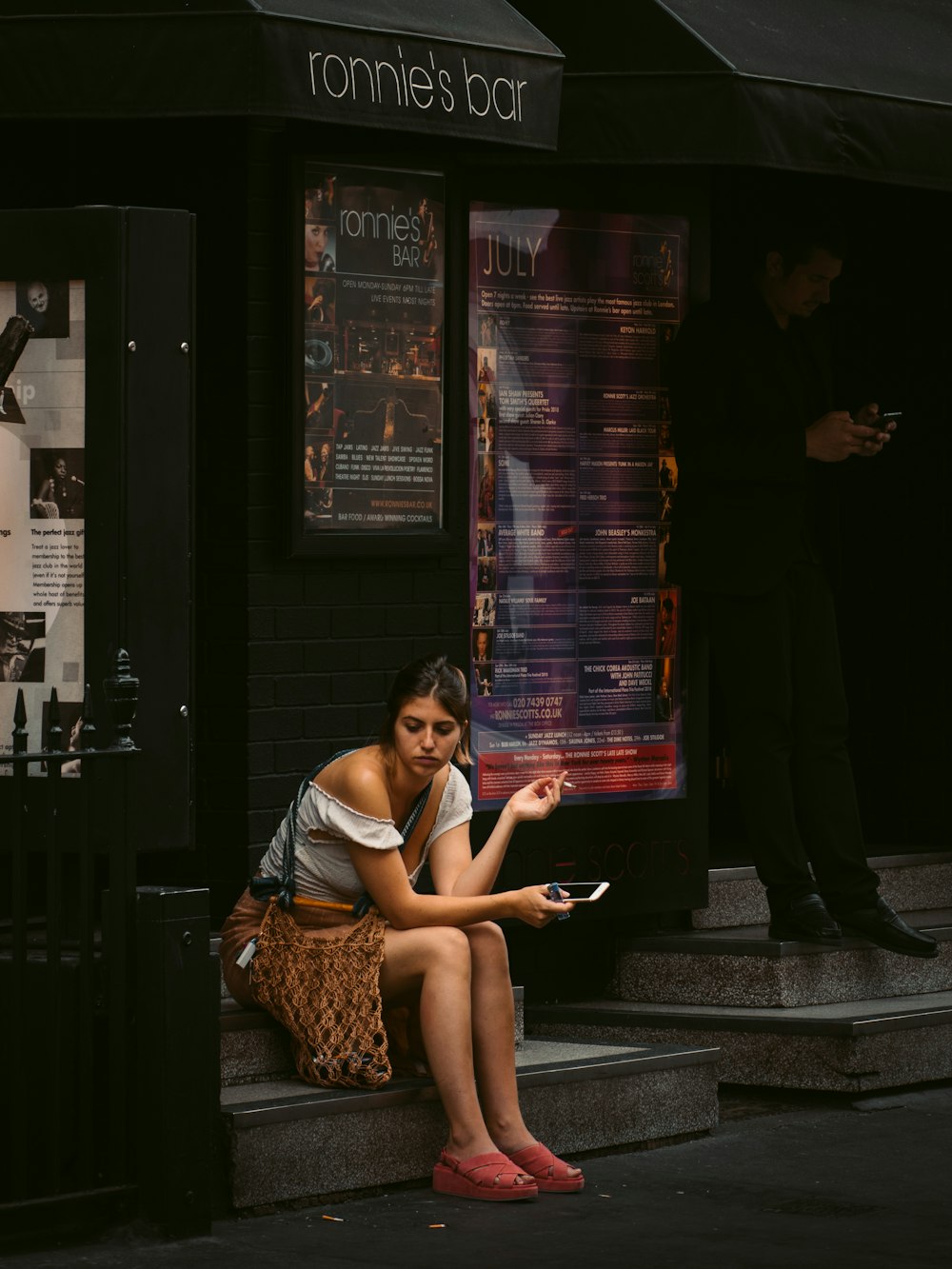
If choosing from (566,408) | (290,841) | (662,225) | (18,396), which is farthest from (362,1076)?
(662,225)

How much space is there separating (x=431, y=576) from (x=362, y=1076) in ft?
5.88

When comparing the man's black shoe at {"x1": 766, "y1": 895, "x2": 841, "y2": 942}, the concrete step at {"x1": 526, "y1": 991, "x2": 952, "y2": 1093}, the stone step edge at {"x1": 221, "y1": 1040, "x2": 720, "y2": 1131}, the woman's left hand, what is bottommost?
the concrete step at {"x1": 526, "y1": 991, "x2": 952, "y2": 1093}

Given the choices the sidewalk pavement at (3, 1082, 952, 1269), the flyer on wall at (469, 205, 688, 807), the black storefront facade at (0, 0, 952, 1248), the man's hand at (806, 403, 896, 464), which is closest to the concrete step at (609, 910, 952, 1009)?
the black storefront facade at (0, 0, 952, 1248)

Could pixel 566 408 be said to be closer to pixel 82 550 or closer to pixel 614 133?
pixel 614 133

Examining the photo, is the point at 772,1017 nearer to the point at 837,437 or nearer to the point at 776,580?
the point at 776,580

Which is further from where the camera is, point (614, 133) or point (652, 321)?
point (652, 321)

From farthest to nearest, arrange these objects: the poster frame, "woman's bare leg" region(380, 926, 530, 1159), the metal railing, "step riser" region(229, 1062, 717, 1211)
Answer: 1. the poster frame
2. "woman's bare leg" region(380, 926, 530, 1159)
3. "step riser" region(229, 1062, 717, 1211)
4. the metal railing

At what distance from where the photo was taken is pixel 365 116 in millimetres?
7043

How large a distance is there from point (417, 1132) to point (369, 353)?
2.30m

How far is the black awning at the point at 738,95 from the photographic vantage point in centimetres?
775

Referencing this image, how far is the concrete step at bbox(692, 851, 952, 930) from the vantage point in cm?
870

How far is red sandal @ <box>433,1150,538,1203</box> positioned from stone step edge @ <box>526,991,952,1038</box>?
63.4 inches

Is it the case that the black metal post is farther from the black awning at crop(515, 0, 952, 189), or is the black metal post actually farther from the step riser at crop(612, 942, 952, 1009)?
the black awning at crop(515, 0, 952, 189)

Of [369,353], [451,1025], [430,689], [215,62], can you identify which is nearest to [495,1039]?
[451,1025]
